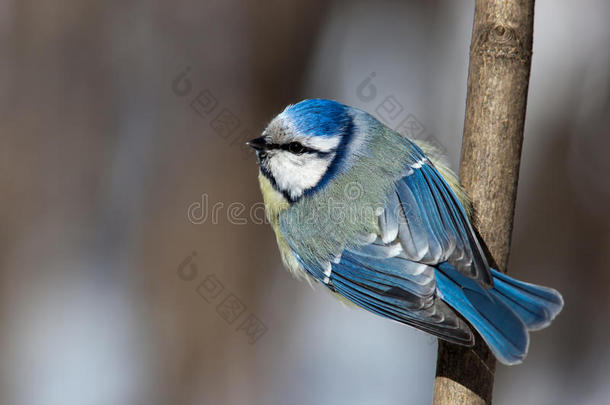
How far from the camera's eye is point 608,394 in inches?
119

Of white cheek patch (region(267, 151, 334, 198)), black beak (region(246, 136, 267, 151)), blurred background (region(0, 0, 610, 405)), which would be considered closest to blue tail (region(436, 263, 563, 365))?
white cheek patch (region(267, 151, 334, 198))

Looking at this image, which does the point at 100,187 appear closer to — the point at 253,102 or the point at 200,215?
the point at 200,215

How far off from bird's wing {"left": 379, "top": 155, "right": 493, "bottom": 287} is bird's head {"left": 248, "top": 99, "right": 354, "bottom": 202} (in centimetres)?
20

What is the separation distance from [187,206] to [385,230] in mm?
1757

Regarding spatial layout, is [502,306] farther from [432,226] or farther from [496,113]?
[496,113]

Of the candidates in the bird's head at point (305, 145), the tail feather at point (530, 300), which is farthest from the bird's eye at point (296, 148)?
the tail feather at point (530, 300)

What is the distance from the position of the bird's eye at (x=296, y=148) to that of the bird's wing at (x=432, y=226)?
0.86 feet

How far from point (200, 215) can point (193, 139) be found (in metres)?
0.39

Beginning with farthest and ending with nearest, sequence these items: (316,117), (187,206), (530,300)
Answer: (187,206) < (316,117) < (530,300)

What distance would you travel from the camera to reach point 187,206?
9.82ft

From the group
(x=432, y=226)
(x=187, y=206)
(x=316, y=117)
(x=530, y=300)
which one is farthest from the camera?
(x=187, y=206)

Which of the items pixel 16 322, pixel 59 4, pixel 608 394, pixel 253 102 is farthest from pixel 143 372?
pixel 608 394

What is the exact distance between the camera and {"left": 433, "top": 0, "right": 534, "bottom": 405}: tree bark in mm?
1339

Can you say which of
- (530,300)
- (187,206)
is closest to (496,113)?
(530,300)
